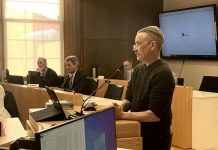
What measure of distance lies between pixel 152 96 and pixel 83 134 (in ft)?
2.91

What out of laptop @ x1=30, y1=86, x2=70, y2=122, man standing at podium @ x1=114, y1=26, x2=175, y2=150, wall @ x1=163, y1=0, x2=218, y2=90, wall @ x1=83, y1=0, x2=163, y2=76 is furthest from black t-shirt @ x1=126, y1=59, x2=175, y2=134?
wall @ x1=83, y1=0, x2=163, y2=76

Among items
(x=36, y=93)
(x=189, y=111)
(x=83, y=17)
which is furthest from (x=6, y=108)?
(x=83, y=17)

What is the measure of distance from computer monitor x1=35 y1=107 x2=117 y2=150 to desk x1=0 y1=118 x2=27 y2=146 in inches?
34.1

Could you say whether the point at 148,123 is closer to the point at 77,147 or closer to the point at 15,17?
the point at 77,147

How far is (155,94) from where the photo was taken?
2.13 meters

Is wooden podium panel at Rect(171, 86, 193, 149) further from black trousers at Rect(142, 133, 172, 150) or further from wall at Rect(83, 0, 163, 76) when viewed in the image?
wall at Rect(83, 0, 163, 76)

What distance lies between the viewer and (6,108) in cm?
354

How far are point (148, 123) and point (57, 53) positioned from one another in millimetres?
5663

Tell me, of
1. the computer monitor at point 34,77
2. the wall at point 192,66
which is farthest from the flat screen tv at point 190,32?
the computer monitor at point 34,77

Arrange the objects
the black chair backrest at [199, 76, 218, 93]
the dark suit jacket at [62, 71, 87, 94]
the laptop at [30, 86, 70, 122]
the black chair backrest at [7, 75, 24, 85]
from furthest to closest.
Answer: the black chair backrest at [199, 76, 218, 93]
the black chair backrest at [7, 75, 24, 85]
the dark suit jacket at [62, 71, 87, 94]
the laptop at [30, 86, 70, 122]

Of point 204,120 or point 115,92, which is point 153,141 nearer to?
point 115,92

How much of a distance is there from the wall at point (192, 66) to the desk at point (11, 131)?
4967mm

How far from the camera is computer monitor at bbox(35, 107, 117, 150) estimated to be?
109 centimetres

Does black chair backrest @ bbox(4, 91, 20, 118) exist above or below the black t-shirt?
below
